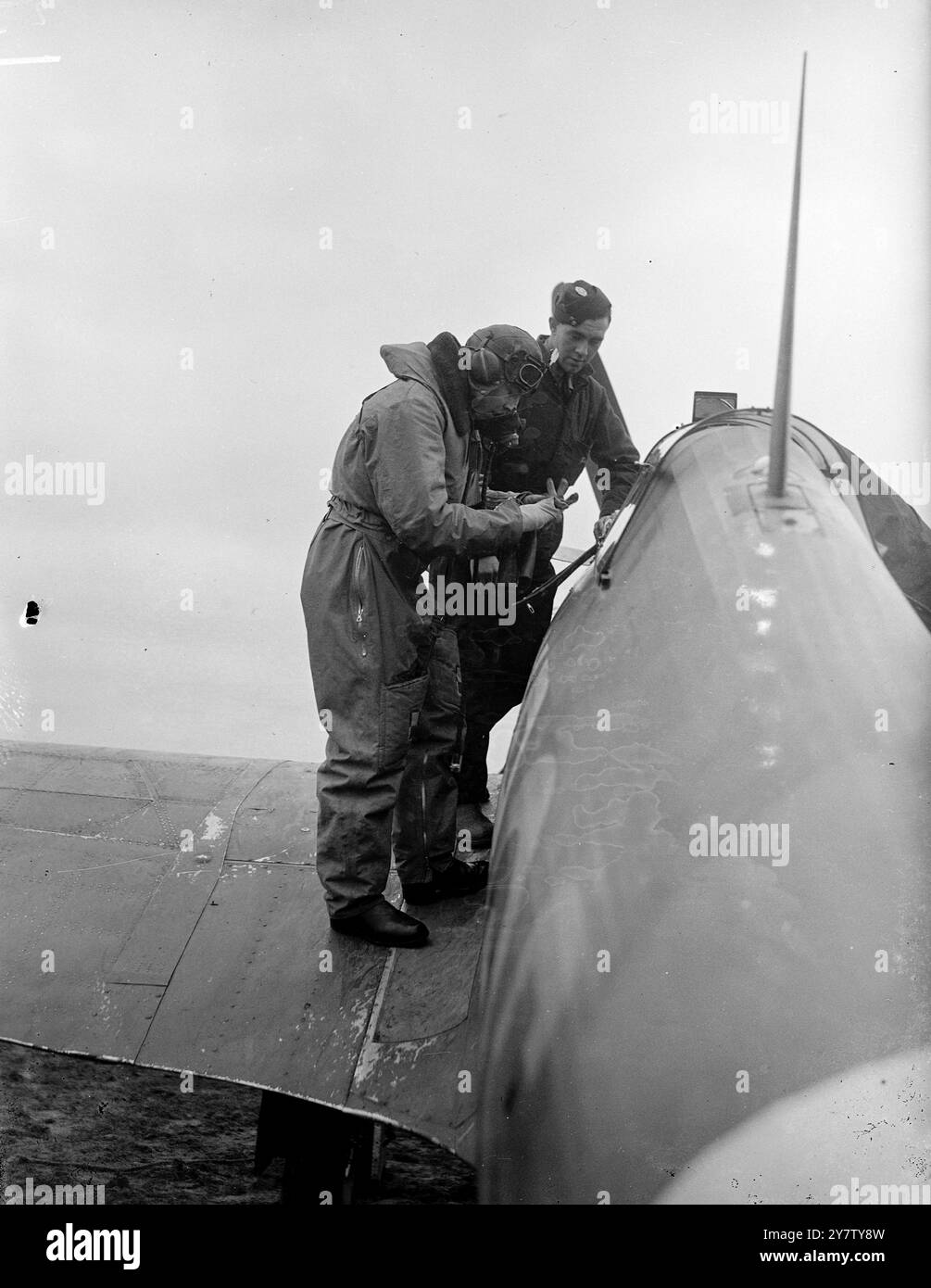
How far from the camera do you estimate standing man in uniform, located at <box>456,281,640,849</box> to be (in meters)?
3.92

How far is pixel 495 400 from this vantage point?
298 cm

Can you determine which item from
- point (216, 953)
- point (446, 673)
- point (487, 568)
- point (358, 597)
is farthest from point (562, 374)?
point (216, 953)

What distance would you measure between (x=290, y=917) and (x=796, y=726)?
1789 mm

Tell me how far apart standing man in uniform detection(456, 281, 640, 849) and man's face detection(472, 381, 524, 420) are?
2.00 ft

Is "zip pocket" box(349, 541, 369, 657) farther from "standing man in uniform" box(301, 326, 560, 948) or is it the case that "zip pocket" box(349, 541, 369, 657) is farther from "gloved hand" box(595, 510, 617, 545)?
"gloved hand" box(595, 510, 617, 545)

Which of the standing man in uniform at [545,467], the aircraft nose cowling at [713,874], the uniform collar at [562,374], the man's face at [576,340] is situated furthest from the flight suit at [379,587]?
the uniform collar at [562,374]

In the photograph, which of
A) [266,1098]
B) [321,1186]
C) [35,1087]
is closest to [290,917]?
[266,1098]

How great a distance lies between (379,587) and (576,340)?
5.62ft

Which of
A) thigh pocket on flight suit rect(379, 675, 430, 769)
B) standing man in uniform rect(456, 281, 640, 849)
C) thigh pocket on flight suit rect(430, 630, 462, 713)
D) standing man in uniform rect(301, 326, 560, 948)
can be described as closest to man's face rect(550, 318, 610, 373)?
standing man in uniform rect(456, 281, 640, 849)

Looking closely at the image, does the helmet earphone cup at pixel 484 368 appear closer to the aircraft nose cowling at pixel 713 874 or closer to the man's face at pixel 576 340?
the aircraft nose cowling at pixel 713 874

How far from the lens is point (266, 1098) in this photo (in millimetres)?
3182

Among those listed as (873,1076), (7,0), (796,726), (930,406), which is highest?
(7,0)

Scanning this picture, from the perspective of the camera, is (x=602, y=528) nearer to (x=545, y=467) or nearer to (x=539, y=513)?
(x=539, y=513)
